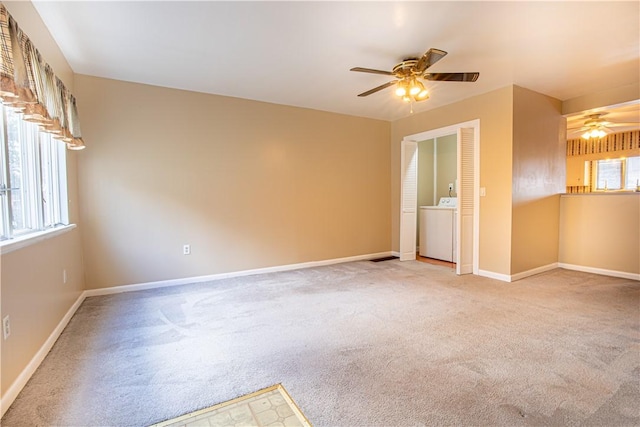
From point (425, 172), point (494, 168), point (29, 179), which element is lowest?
point (29, 179)

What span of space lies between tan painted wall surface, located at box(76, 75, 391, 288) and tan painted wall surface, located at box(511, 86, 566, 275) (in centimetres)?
226

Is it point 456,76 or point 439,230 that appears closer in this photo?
point 456,76

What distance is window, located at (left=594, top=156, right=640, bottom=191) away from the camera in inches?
295

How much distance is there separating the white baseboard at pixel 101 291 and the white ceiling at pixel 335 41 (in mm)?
2448

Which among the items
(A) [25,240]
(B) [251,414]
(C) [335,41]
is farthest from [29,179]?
(C) [335,41]

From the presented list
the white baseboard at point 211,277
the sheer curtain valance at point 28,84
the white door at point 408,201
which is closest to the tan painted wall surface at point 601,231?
the white door at point 408,201

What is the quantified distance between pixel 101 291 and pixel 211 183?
1.78 m

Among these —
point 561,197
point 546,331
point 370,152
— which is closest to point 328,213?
point 370,152

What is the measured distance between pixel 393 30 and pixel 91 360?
133 inches

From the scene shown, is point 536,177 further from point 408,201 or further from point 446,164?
point 446,164

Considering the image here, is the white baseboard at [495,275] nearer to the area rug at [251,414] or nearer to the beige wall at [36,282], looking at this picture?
the area rug at [251,414]

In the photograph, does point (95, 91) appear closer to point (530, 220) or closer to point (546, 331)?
point (546, 331)

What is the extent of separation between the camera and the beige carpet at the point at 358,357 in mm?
1615

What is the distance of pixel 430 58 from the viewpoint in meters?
2.62
